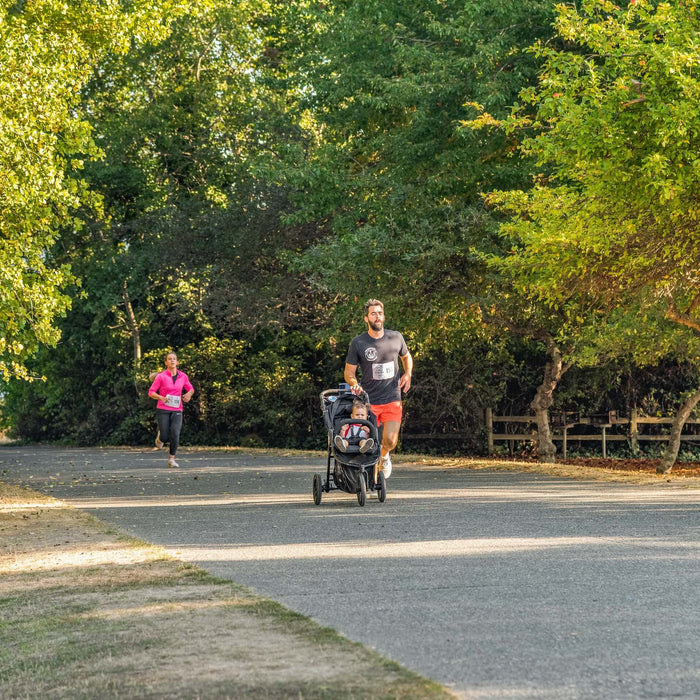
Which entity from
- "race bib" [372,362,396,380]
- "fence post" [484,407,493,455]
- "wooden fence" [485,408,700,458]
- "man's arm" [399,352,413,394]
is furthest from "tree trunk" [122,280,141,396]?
"race bib" [372,362,396,380]

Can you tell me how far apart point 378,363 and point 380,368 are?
0.21 feet

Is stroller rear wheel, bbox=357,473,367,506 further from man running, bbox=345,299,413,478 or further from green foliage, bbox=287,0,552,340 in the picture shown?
green foliage, bbox=287,0,552,340

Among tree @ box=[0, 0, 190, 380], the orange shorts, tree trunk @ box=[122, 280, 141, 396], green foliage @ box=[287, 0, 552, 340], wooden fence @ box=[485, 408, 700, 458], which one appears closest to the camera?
tree @ box=[0, 0, 190, 380]

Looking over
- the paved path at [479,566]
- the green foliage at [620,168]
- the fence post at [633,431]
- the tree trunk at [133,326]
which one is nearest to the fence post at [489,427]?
the fence post at [633,431]

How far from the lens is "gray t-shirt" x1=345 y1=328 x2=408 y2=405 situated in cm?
1312

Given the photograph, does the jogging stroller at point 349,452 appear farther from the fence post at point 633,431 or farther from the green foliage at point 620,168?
the fence post at point 633,431

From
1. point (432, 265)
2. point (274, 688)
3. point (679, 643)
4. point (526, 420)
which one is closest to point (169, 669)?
point (274, 688)

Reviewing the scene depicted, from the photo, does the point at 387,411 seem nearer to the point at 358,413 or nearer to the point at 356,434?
the point at 358,413

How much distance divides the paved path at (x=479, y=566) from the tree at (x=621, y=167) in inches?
128

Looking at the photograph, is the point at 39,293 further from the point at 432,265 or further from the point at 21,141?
the point at 432,265

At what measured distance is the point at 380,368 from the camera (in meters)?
13.1

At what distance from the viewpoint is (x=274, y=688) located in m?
4.90

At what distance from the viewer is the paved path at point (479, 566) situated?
17.6 ft

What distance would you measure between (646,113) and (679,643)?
957 cm
